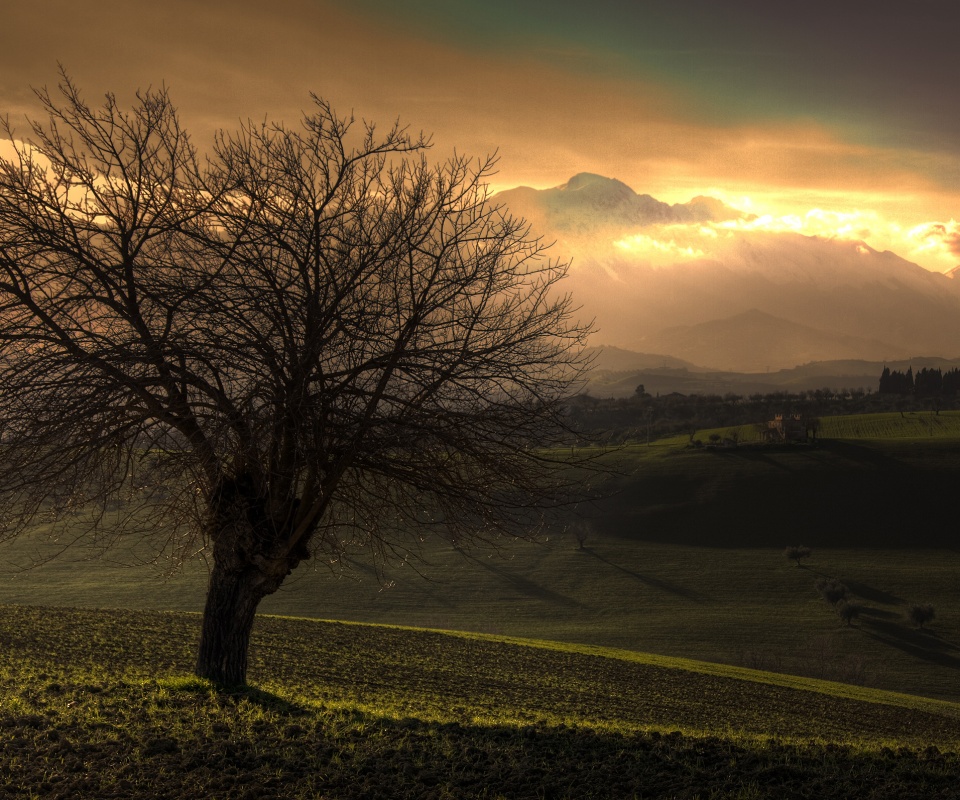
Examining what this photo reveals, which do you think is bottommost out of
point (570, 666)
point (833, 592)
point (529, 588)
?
point (529, 588)

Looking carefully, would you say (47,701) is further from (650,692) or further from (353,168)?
(650,692)

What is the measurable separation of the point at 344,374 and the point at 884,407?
175m

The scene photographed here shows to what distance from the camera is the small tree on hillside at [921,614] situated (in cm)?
7200

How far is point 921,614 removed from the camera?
7212 centimetres

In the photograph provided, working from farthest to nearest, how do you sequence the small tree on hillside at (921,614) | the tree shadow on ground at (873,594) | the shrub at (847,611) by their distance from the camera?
1. the tree shadow on ground at (873,594)
2. the shrub at (847,611)
3. the small tree on hillside at (921,614)

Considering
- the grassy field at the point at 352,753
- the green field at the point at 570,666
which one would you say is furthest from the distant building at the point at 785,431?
the grassy field at the point at 352,753

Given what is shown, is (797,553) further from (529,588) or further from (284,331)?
(284,331)

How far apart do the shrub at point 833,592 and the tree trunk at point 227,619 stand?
7194 cm

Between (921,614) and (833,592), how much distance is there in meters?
7.62

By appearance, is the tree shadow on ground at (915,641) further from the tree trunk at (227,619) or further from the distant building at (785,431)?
the tree trunk at (227,619)

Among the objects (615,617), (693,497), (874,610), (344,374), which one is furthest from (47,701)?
(693,497)

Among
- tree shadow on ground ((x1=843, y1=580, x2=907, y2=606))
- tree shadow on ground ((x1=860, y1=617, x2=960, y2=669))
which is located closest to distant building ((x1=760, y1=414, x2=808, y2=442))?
tree shadow on ground ((x1=843, y1=580, x2=907, y2=606))

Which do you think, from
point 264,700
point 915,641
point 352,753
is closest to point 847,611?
point 915,641

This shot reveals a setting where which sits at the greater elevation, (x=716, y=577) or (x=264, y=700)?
(x=264, y=700)
